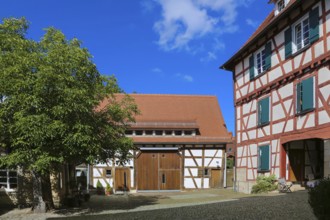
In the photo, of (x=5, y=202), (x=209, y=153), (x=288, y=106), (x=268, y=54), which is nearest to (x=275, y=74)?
(x=268, y=54)

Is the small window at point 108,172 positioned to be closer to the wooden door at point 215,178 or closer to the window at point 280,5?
the wooden door at point 215,178

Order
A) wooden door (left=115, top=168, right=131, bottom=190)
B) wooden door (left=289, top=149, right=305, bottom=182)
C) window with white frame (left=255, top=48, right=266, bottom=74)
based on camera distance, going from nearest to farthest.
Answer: wooden door (left=289, top=149, right=305, bottom=182)
window with white frame (left=255, top=48, right=266, bottom=74)
wooden door (left=115, top=168, right=131, bottom=190)

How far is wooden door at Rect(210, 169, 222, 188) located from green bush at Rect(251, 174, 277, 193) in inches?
483

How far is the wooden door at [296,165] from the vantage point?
1898 centimetres

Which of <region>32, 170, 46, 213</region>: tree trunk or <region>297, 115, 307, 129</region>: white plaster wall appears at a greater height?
<region>297, 115, 307, 129</region>: white plaster wall

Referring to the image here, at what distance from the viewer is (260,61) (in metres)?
21.6

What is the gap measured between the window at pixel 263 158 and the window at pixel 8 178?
1168 centimetres

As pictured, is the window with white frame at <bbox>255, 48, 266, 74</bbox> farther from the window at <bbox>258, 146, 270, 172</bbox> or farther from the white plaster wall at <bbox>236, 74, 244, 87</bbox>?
the window at <bbox>258, 146, 270, 172</bbox>

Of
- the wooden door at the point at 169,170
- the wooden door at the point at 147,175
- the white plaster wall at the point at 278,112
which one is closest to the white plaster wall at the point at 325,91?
the white plaster wall at the point at 278,112

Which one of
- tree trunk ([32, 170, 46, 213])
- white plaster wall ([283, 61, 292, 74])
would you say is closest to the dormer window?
white plaster wall ([283, 61, 292, 74])

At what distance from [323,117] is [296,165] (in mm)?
4051

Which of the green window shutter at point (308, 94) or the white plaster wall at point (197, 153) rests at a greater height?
the green window shutter at point (308, 94)

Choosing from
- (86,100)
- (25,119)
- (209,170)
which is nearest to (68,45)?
(86,100)

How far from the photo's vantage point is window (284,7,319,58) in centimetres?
1636
